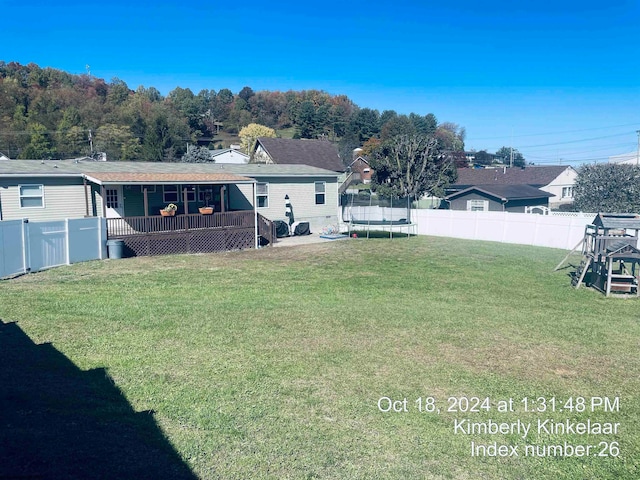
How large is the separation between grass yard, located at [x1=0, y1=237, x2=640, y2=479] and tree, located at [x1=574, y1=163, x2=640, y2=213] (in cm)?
1608

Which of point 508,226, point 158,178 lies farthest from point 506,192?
point 158,178

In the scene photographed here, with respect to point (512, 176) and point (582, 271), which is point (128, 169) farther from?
point (512, 176)

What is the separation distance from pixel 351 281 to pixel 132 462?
31.7ft

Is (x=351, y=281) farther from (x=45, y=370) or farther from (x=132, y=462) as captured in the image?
(x=132, y=462)

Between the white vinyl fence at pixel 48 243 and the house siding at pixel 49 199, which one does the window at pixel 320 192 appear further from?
the white vinyl fence at pixel 48 243

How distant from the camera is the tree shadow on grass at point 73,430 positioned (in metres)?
3.81

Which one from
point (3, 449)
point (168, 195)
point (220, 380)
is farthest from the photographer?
point (168, 195)

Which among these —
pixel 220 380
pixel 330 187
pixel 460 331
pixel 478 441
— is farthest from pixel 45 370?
pixel 330 187

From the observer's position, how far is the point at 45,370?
631 centimetres

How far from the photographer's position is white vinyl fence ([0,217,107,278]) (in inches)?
505

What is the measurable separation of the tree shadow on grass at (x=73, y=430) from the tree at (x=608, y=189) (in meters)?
28.5

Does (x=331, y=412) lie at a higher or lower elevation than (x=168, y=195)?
lower

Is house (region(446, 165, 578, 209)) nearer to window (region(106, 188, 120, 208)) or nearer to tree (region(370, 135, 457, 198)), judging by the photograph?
tree (region(370, 135, 457, 198))

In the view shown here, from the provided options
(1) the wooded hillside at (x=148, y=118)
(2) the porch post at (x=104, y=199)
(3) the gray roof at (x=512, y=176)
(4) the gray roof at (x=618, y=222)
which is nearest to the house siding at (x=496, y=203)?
(3) the gray roof at (x=512, y=176)
